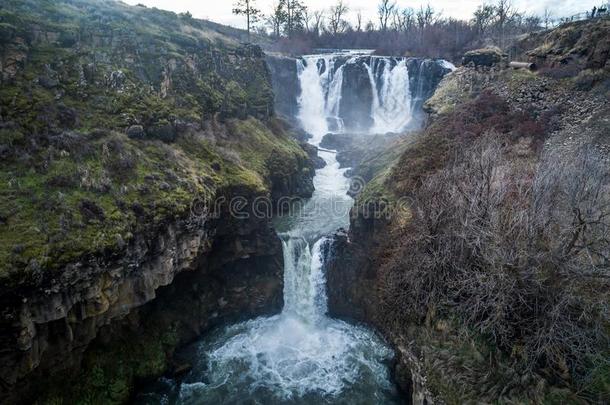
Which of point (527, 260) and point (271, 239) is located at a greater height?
point (527, 260)

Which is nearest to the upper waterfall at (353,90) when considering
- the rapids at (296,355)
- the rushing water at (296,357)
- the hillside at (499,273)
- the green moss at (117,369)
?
the rapids at (296,355)

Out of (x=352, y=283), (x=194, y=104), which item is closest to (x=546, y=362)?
(x=352, y=283)

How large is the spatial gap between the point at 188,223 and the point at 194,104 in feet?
41.7

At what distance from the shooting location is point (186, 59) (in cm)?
3130

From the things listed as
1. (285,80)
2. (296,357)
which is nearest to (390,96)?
(285,80)

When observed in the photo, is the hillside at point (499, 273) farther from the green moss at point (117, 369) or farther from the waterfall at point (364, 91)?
the waterfall at point (364, 91)

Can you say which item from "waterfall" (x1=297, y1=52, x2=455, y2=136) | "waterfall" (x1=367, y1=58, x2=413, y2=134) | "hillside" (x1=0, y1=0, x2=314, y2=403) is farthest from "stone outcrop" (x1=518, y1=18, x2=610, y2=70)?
"hillside" (x1=0, y1=0, x2=314, y2=403)

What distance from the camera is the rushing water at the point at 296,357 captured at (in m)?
16.6

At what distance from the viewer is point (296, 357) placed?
1881 centimetres

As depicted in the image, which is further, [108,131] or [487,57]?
[487,57]

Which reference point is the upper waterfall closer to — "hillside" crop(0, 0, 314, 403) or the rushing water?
"hillside" crop(0, 0, 314, 403)

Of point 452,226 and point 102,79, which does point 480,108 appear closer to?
point 452,226

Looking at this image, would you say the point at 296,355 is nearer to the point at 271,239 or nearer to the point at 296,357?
the point at 296,357

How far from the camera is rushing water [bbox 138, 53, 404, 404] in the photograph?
54.4 ft
